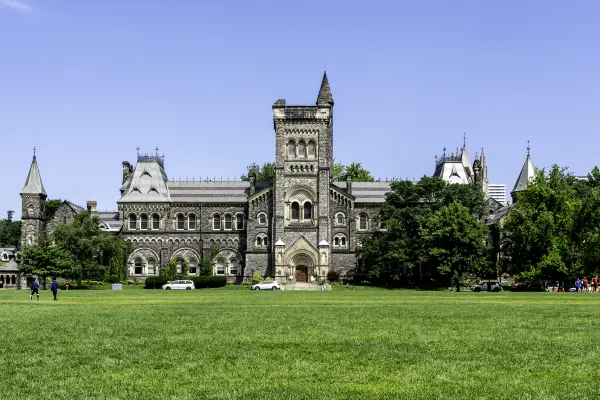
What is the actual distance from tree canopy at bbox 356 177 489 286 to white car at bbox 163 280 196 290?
1832cm

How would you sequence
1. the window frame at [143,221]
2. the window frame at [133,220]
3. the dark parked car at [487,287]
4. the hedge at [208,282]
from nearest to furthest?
the dark parked car at [487,287], the hedge at [208,282], the window frame at [133,220], the window frame at [143,221]

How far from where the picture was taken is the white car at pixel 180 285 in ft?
232

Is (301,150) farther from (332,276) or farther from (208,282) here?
(208,282)

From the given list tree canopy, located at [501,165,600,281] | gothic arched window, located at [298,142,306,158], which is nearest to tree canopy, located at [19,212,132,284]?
gothic arched window, located at [298,142,306,158]

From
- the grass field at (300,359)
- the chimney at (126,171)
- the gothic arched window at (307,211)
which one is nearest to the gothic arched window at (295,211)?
the gothic arched window at (307,211)

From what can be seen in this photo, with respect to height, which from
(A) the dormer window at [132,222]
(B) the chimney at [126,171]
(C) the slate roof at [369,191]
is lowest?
(A) the dormer window at [132,222]

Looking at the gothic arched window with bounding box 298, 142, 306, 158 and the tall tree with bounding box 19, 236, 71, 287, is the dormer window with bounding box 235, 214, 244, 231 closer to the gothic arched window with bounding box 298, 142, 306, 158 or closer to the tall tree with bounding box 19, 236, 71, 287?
the gothic arched window with bounding box 298, 142, 306, 158

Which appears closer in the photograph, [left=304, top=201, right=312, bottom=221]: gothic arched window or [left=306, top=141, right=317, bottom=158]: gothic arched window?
[left=306, top=141, right=317, bottom=158]: gothic arched window

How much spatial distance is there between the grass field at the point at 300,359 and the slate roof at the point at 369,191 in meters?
63.7

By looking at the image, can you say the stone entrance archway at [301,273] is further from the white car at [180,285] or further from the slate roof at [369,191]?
the white car at [180,285]

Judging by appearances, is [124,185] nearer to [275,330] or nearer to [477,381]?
[275,330]

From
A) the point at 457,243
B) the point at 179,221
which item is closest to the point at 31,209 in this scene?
the point at 179,221

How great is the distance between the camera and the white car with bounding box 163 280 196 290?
70.6m

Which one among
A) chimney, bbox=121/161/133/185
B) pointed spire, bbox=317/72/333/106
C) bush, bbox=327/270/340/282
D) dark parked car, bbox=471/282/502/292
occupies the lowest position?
dark parked car, bbox=471/282/502/292
